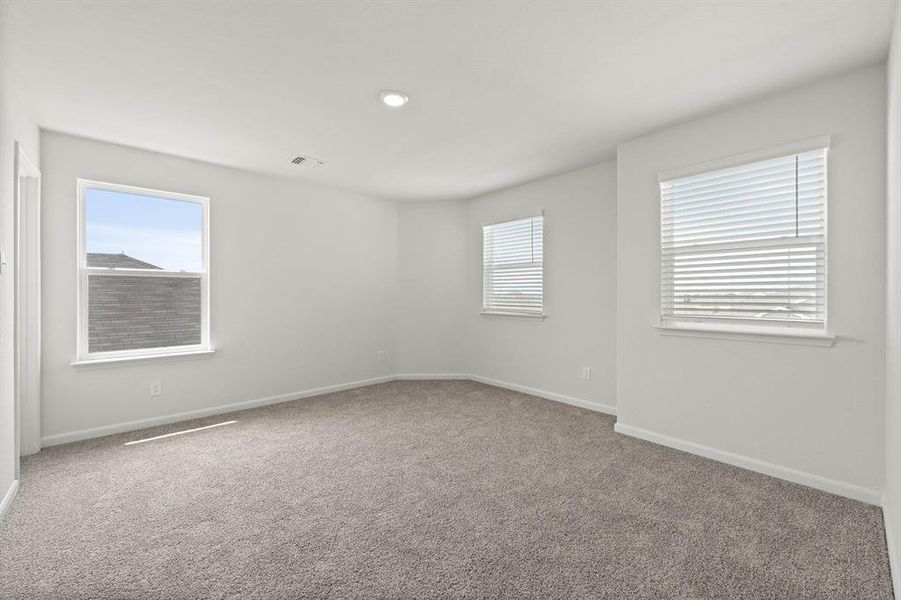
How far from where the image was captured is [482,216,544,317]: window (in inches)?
192

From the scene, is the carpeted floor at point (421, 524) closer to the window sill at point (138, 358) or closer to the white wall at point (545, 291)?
the window sill at point (138, 358)

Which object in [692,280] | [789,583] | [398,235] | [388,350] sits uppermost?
[398,235]

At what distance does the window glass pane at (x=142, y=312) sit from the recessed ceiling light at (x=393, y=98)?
267cm

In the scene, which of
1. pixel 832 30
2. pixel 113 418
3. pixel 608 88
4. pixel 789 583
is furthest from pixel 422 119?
pixel 113 418

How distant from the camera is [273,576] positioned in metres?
1.75

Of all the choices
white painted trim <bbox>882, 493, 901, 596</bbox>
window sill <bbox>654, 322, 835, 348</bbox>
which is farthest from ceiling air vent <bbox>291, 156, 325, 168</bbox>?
white painted trim <bbox>882, 493, 901, 596</bbox>

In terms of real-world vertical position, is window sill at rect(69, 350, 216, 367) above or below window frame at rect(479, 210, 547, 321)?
below

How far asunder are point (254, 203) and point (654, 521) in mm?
4401

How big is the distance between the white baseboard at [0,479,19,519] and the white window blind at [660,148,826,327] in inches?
170

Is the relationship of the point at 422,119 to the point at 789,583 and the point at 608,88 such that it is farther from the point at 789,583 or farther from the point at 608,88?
the point at 789,583

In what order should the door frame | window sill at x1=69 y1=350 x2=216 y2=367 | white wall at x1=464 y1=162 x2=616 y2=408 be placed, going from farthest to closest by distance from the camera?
white wall at x1=464 y1=162 x2=616 y2=408 < window sill at x1=69 y1=350 x2=216 y2=367 < the door frame

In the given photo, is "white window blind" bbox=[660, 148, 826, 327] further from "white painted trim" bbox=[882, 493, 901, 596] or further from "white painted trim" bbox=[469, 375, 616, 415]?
"white painted trim" bbox=[469, 375, 616, 415]

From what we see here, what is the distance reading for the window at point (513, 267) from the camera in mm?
4883

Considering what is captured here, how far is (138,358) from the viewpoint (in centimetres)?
366
